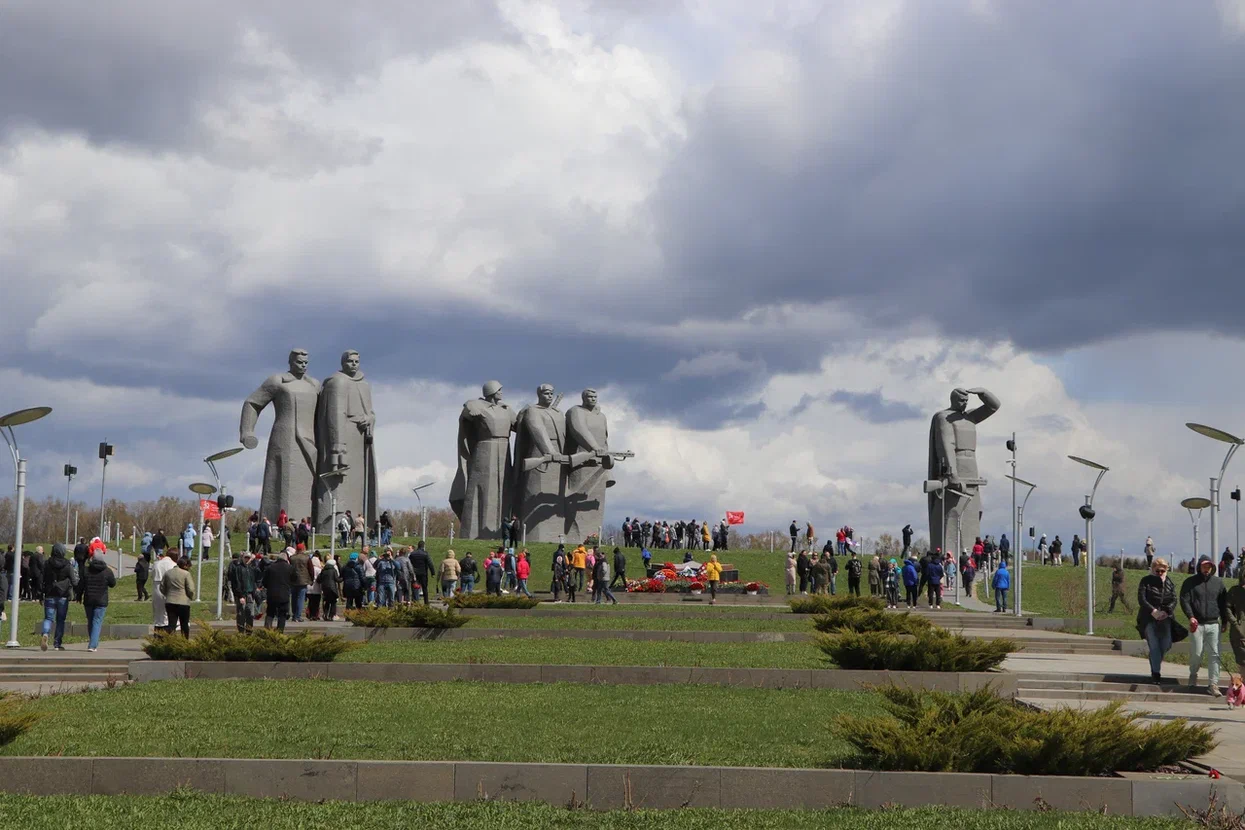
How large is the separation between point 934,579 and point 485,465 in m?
19.5

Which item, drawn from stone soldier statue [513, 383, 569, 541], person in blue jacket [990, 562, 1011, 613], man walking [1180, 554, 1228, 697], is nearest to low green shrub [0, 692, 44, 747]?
man walking [1180, 554, 1228, 697]

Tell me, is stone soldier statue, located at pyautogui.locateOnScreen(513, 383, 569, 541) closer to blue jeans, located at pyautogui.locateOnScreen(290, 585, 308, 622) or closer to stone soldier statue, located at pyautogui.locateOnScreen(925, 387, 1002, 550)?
stone soldier statue, located at pyautogui.locateOnScreen(925, 387, 1002, 550)

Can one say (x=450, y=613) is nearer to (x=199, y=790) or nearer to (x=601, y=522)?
(x=199, y=790)

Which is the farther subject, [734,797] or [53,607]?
[53,607]

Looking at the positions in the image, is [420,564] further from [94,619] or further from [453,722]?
[453,722]

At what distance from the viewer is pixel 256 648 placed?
51.9ft

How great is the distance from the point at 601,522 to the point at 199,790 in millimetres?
37074

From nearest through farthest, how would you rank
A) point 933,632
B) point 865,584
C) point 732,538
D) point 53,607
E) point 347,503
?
point 933,632 → point 53,607 → point 865,584 → point 347,503 → point 732,538

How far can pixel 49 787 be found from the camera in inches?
356

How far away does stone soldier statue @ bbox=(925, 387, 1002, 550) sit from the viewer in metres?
42.8

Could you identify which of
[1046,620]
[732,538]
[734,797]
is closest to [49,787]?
[734,797]

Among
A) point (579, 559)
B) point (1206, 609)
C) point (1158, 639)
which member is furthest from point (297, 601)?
point (1206, 609)

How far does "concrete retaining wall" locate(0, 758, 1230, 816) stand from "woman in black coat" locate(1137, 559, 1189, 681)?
7625mm

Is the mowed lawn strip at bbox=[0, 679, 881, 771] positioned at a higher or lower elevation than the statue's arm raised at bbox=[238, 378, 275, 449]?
lower
